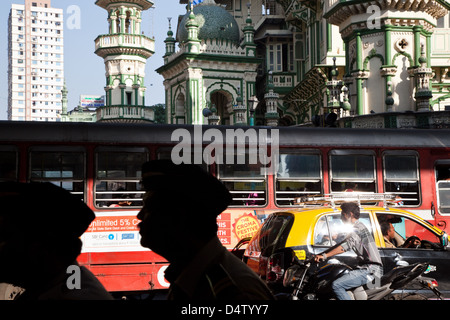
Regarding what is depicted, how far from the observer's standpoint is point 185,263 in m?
2.95

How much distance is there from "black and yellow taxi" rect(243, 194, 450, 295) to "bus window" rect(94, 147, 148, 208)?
4444mm

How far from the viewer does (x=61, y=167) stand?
12.7m

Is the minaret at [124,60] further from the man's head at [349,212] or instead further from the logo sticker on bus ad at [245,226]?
the man's head at [349,212]

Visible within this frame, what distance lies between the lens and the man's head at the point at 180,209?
9.76 ft

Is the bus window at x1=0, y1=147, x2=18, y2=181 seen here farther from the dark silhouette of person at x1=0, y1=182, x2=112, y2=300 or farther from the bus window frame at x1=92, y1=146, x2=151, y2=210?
the dark silhouette of person at x1=0, y1=182, x2=112, y2=300

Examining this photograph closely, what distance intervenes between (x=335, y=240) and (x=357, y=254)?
2.02ft

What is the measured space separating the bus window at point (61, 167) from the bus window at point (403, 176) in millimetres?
6595

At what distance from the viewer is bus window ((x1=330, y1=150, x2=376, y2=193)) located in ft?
44.7

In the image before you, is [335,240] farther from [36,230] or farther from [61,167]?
[61,167]

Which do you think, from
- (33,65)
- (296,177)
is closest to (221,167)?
(296,177)

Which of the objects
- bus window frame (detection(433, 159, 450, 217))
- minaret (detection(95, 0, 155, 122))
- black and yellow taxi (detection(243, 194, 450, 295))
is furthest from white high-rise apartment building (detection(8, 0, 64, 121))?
black and yellow taxi (detection(243, 194, 450, 295))

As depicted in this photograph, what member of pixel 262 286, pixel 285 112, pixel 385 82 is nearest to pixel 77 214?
pixel 262 286

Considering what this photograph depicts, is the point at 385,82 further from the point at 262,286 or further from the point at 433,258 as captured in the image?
the point at 262,286

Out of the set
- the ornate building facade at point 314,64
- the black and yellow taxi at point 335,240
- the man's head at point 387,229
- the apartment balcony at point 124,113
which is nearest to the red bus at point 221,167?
the black and yellow taxi at point 335,240
